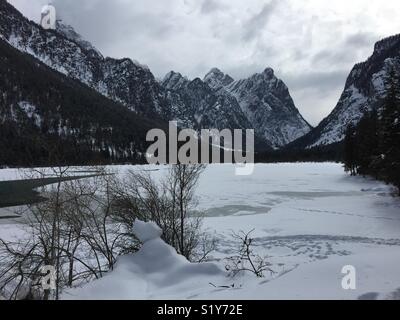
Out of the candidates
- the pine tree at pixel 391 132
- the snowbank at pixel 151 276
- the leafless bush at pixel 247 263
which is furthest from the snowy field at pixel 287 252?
the pine tree at pixel 391 132

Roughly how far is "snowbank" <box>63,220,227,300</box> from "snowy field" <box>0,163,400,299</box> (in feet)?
0.07

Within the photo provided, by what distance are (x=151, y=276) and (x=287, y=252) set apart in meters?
9.72

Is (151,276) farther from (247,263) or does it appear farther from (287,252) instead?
(287,252)

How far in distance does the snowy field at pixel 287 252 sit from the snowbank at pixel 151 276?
0.07 ft

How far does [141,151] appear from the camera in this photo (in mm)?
192750

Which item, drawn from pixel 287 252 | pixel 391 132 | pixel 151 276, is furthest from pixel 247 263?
pixel 391 132

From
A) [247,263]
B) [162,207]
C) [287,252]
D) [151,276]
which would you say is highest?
[162,207]

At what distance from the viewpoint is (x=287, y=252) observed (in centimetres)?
1733

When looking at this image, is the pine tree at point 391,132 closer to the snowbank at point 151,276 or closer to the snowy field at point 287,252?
the snowy field at point 287,252

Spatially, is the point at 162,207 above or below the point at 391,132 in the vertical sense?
below

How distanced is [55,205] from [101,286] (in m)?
3.63

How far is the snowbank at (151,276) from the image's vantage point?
784 cm

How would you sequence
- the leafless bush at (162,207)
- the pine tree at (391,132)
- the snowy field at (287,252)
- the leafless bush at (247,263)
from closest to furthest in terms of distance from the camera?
the snowy field at (287,252) < the leafless bush at (247,263) < the leafless bush at (162,207) < the pine tree at (391,132)
